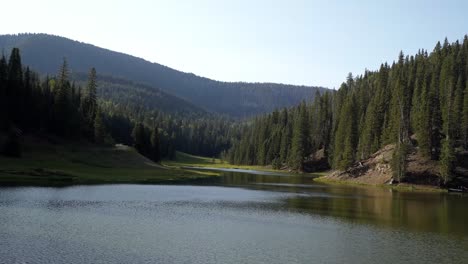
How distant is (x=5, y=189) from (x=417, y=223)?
60.5m

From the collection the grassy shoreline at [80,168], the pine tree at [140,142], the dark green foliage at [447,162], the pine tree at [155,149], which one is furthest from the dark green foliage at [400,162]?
the pine tree at [155,149]

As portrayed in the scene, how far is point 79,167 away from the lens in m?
116

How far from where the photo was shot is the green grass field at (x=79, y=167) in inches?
3664

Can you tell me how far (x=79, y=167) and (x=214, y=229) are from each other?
7348cm

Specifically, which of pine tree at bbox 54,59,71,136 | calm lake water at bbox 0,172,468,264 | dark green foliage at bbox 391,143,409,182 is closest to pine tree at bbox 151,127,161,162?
pine tree at bbox 54,59,71,136

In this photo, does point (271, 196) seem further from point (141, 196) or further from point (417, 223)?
point (417, 223)

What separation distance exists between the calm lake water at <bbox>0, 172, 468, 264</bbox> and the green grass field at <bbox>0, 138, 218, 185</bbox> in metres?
13.4

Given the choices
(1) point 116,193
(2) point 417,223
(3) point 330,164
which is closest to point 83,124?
(1) point 116,193

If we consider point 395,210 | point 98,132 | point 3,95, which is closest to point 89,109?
point 98,132

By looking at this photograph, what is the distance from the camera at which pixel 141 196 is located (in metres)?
79.6

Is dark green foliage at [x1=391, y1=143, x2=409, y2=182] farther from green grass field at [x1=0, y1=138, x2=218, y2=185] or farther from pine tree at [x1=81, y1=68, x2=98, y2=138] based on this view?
pine tree at [x1=81, y1=68, x2=98, y2=138]

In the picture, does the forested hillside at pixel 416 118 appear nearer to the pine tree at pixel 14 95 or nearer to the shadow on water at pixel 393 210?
the shadow on water at pixel 393 210

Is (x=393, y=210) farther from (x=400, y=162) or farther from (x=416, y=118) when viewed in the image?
(x=416, y=118)

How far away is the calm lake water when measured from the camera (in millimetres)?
39531
